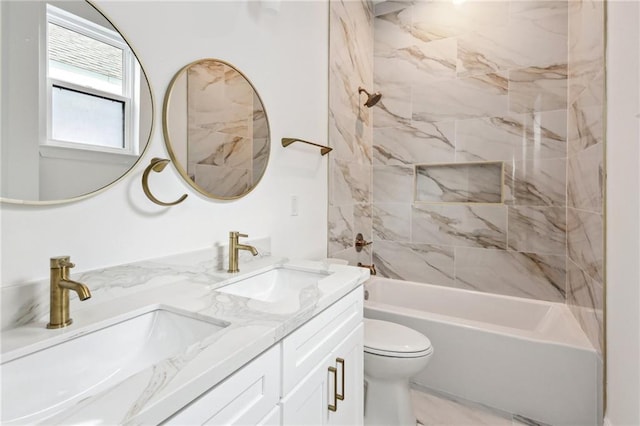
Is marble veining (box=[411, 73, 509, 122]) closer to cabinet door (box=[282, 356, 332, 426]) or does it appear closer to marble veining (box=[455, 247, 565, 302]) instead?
marble veining (box=[455, 247, 565, 302])

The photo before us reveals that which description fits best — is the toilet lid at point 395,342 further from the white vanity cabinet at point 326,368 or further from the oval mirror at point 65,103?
the oval mirror at point 65,103

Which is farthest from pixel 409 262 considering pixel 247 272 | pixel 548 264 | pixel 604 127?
pixel 247 272

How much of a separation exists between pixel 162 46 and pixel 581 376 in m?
2.34

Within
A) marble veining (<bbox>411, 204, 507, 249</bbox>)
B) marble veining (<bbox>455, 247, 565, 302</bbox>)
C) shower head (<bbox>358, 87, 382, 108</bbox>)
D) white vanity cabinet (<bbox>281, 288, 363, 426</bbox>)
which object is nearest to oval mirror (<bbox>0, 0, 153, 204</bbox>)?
white vanity cabinet (<bbox>281, 288, 363, 426</bbox>)

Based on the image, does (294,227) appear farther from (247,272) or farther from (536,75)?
(536,75)

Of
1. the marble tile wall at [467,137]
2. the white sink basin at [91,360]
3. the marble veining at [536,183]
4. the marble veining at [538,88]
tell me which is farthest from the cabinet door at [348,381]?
the marble veining at [538,88]

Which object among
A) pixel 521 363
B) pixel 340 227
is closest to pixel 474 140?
pixel 340 227

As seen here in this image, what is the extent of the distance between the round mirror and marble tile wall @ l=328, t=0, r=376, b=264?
800 mm

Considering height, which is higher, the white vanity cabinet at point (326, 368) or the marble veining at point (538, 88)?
the marble veining at point (538, 88)

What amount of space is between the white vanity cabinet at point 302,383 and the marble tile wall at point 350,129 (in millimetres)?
1054

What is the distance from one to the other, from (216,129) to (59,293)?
2.71 ft

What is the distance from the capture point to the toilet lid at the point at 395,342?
151 centimetres

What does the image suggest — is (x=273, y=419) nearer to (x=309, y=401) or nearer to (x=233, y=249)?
(x=309, y=401)

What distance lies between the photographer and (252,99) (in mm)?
1502
